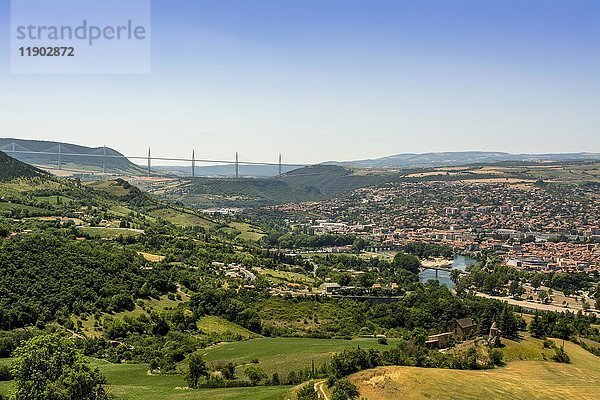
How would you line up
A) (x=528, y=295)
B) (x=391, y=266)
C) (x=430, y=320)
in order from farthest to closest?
1. (x=391, y=266)
2. (x=528, y=295)
3. (x=430, y=320)

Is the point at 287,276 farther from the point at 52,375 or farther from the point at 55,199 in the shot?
the point at 52,375

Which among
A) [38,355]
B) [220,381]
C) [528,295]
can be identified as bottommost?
[528,295]

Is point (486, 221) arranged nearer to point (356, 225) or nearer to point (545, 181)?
point (356, 225)

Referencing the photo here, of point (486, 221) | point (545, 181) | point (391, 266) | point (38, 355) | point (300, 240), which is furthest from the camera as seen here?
point (545, 181)

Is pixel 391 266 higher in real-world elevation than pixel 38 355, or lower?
lower

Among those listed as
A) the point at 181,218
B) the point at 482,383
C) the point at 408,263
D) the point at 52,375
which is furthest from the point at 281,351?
the point at 181,218

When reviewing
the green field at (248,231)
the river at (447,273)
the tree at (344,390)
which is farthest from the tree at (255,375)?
the green field at (248,231)

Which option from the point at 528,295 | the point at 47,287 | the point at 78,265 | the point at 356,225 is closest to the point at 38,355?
the point at 47,287
